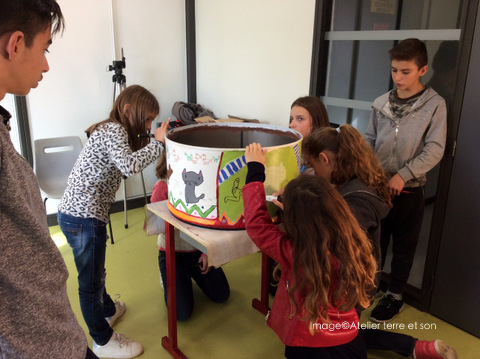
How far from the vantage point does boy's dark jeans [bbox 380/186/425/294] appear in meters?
2.09

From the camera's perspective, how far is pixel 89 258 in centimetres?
167

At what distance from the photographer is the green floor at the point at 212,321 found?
1.91 metres

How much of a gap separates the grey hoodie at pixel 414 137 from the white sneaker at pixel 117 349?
58.9 inches

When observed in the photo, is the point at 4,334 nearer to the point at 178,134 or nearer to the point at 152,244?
the point at 178,134

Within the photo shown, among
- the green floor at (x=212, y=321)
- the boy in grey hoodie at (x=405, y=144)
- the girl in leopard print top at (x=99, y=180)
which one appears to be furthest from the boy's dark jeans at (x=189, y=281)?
the boy in grey hoodie at (x=405, y=144)

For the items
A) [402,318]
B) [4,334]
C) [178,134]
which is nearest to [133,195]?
[178,134]

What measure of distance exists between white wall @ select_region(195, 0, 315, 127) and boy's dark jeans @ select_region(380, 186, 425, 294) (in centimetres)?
101

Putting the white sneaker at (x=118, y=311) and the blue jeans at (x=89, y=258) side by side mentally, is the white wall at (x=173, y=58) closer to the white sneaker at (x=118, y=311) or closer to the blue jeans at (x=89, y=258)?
the white sneaker at (x=118, y=311)

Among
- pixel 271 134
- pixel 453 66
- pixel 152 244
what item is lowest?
pixel 152 244

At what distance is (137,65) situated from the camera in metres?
3.42

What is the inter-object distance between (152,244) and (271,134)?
1.63 metres

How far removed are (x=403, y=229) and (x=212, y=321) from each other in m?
1.10

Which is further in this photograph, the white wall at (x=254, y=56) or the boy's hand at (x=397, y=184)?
the white wall at (x=254, y=56)

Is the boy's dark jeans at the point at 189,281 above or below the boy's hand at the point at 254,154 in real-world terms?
below
